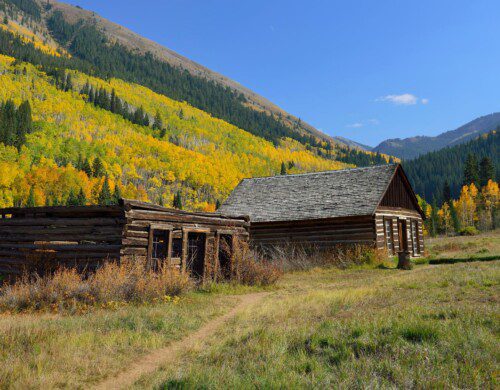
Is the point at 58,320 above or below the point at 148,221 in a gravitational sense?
below

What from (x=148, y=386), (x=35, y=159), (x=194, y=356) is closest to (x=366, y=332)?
(x=194, y=356)

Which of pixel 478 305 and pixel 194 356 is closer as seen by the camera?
pixel 194 356

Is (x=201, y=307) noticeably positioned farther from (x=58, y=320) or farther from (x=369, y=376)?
(x=369, y=376)

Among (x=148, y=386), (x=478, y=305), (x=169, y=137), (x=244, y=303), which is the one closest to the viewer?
(x=148, y=386)

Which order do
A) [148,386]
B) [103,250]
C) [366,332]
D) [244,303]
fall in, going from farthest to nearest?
[103,250] < [244,303] < [366,332] < [148,386]

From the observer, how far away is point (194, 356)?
22.2 feet

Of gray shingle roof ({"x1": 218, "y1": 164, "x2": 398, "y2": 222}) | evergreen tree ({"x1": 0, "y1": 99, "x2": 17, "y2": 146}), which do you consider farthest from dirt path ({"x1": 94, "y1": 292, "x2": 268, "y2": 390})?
evergreen tree ({"x1": 0, "y1": 99, "x2": 17, "y2": 146})

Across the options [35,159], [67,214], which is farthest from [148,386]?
[35,159]

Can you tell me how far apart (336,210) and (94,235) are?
1516 centimetres

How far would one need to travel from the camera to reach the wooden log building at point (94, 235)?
13477 millimetres

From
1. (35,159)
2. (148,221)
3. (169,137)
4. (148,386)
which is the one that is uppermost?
(169,137)

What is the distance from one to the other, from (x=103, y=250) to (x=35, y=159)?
109 m

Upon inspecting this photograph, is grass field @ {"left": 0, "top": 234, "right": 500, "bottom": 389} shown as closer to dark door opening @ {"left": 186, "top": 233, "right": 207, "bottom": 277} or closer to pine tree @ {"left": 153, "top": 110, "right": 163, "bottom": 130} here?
dark door opening @ {"left": 186, "top": 233, "right": 207, "bottom": 277}

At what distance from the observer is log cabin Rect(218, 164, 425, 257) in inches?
930
